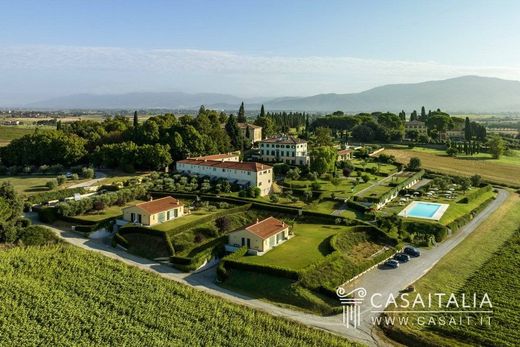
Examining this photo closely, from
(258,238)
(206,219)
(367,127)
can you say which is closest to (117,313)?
(258,238)

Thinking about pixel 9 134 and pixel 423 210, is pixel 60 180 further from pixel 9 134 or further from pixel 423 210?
pixel 9 134

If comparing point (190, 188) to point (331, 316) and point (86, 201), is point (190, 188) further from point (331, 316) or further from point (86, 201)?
point (331, 316)

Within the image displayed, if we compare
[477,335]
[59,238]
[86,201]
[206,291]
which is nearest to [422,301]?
[477,335]

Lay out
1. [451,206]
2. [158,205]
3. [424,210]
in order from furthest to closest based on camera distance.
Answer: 1. [451,206]
2. [424,210]
3. [158,205]

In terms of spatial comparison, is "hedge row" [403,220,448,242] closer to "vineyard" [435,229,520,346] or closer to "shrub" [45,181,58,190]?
"vineyard" [435,229,520,346]

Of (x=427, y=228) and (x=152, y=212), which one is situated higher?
(x=152, y=212)

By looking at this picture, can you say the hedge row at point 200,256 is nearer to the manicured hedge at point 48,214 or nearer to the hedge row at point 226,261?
the hedge row at point 226,261

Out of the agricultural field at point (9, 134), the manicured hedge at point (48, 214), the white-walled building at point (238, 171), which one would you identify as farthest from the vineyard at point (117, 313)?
the agricultural field at point (9, 134)

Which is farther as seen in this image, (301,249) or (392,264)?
(301,249)
